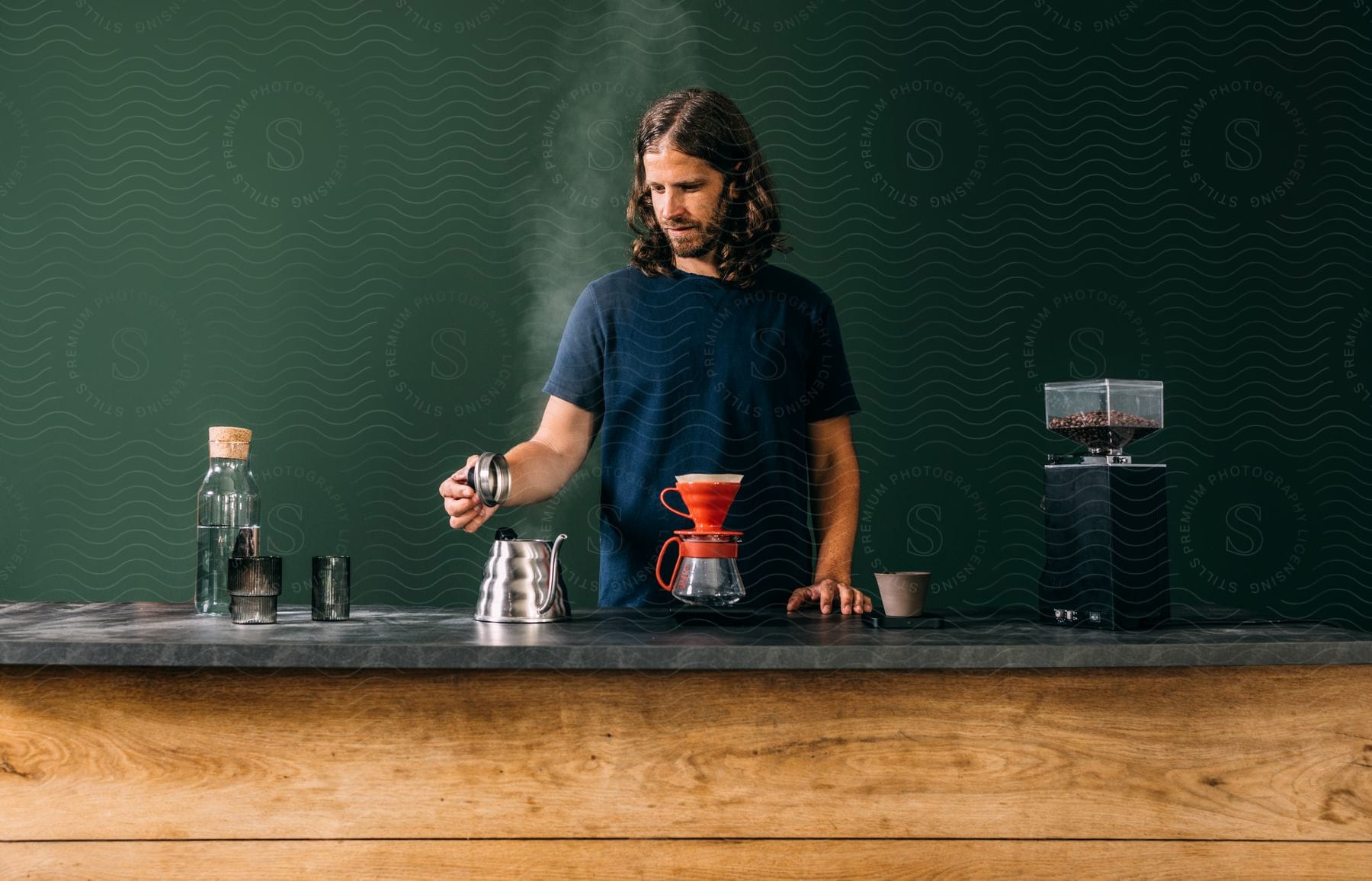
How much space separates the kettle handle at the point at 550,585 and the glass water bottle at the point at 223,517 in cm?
48

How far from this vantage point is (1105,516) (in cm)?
143

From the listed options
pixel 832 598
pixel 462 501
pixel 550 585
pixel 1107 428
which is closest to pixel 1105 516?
pixel 1107 428

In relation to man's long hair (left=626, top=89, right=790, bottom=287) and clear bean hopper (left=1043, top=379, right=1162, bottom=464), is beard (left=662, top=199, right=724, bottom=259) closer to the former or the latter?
man's long hair (left=626, top=89, right=790, bottom=287)

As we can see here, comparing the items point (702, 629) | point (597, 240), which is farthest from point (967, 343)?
point (702, 629)

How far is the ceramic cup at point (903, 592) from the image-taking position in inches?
56.8

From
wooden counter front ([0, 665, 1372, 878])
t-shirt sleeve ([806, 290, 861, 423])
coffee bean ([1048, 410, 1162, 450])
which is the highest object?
t-shirt sleeve ([806, 290, 861, 423])

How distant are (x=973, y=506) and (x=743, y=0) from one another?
5.08 feet

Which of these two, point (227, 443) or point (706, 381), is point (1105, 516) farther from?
point (227, 443)

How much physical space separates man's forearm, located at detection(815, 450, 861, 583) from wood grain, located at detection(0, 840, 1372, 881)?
2.37ft

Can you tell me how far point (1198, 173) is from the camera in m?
2.70

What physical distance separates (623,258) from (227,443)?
1351mm

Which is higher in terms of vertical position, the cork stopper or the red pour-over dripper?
the cork stopper

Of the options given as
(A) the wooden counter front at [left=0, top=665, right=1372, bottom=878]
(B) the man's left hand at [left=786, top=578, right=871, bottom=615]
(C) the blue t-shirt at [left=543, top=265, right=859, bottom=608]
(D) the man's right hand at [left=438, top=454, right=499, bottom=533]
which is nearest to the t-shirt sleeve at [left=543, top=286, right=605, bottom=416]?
(C) the blue t-shirt at [left=543, top=265, right=859, bottom=608]

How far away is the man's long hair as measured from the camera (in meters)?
2.04
